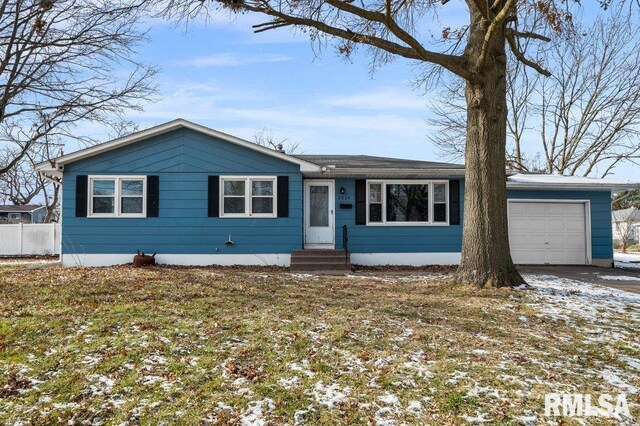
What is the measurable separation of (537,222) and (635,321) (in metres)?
7.79

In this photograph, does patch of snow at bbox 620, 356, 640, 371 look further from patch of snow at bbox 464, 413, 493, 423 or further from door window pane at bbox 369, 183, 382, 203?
door window pane at bbox 369, 183, 382, 203

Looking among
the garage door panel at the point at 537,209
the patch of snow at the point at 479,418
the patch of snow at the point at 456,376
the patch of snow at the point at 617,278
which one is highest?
the garage door panel at the point at 537,209

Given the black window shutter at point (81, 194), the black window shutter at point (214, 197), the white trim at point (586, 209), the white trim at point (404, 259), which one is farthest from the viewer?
the white trim at point (586, 209)

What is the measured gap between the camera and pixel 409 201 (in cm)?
1250

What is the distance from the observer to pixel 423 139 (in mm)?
26094

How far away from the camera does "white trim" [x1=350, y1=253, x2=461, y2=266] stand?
12258mm

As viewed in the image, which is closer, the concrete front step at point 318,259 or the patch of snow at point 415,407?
the patch of snow at point 415,407

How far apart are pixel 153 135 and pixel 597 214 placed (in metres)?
13.4

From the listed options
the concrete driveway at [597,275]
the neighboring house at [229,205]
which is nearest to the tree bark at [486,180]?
the concrete driveway at [597,275]

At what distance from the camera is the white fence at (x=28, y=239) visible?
18.7 meters

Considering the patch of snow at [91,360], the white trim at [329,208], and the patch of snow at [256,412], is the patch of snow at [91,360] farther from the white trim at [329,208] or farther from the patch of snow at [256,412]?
the white trim at [329,208]

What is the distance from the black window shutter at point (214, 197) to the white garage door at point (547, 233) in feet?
28.9

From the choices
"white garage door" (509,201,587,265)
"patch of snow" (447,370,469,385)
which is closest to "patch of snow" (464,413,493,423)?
"patch of snow" (447,370,469,385)

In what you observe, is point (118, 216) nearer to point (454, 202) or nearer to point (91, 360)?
point (91, 360)
